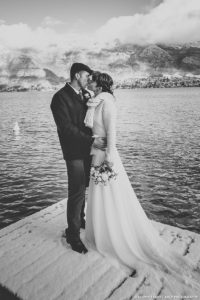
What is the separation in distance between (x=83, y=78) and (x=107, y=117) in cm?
96

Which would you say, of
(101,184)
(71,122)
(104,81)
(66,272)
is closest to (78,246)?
(66,272)

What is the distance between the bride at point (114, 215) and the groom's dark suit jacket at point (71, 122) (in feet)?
0.62

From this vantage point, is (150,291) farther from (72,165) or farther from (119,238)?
(72,165)

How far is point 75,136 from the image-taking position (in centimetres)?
563

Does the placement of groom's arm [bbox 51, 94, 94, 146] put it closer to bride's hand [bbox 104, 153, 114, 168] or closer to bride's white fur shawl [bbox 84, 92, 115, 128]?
bride's white fur shawl [bbox 84, 92, 115, 128]

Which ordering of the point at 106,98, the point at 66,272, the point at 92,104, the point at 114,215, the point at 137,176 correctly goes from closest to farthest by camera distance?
1. the point at 66,272
2. the point at 106,98
3. the point at 92,104
4. the point at 114,215
5. the point at 137,176

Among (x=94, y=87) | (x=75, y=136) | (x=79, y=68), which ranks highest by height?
(x=79, y=68)

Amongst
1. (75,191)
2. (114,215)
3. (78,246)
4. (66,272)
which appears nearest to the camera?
(66,272)

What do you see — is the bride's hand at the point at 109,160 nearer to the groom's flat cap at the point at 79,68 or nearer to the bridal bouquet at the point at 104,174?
the bridal bouquet at the point at 104,174

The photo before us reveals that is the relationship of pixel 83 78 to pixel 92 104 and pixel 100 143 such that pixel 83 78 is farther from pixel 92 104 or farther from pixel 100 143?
pixel 100 143

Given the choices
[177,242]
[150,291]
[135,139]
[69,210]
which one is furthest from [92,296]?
[135,139]

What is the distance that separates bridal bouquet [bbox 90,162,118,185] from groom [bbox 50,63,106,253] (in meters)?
0.38

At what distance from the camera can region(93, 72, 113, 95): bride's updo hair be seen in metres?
5.43

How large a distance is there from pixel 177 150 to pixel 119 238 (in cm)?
1755
